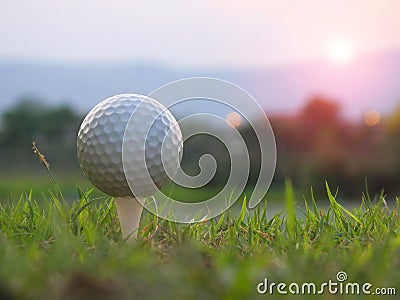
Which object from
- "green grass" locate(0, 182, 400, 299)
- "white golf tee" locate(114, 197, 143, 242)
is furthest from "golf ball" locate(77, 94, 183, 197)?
"green grass" locate(0, 182, 400, 299)

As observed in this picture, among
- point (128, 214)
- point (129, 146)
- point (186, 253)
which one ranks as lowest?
point (128, 214)

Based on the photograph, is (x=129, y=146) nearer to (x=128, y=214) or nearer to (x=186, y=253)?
(x=128, y=214)

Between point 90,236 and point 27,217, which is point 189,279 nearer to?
point 90,236

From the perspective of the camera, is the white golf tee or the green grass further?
the white golf tee

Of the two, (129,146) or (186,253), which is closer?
(186,253)

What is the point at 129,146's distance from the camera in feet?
8.00

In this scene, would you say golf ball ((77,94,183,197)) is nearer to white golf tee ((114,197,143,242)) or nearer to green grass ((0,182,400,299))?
white golf tee ((114,197,143,242))

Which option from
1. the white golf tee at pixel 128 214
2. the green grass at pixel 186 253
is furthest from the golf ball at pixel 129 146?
the green grass at pixel 186 253

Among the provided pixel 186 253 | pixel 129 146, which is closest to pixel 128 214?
pixel 129 146

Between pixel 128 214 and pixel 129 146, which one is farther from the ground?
pixel 129 146

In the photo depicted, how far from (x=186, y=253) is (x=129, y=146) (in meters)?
0.97

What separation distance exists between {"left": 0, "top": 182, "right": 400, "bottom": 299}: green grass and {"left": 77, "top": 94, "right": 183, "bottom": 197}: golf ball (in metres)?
0.21

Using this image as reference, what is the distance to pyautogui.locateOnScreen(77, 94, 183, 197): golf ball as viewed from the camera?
245cm

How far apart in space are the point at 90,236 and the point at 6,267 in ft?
1.81
